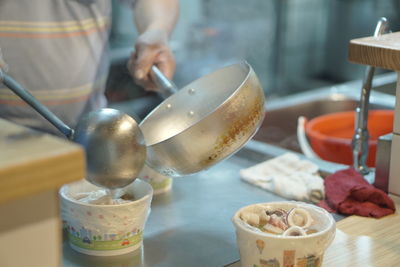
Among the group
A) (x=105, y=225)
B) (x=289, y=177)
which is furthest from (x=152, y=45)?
(x=105, y=225)

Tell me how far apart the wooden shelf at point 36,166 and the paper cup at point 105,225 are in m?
0.32

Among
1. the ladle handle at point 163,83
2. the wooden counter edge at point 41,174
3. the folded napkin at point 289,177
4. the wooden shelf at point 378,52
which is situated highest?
the wooden counter edge at point 41,174

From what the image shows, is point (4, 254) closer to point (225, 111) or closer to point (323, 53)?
point (225, 111)

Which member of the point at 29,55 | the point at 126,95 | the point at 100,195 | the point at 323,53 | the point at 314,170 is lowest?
the point at 323,53

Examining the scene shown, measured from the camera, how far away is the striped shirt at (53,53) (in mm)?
1284

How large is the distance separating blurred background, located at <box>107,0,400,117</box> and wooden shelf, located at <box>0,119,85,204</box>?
1.97 metres

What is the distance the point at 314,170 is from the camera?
4.17ft

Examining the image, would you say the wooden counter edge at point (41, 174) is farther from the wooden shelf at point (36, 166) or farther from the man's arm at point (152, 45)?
the man's arm at point (152, 45)

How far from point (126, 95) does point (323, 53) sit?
1.89 metres

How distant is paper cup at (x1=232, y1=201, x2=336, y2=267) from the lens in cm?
81

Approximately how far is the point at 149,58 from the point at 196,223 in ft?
1.16

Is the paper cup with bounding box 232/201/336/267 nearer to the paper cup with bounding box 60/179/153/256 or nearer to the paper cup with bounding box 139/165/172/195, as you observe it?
the paper cup with bounding box 60/179/153/256

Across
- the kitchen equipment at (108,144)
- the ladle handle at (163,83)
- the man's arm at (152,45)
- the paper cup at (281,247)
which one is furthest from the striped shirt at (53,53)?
the paper cup at (281,247)

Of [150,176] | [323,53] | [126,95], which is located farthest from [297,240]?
[323,53]
